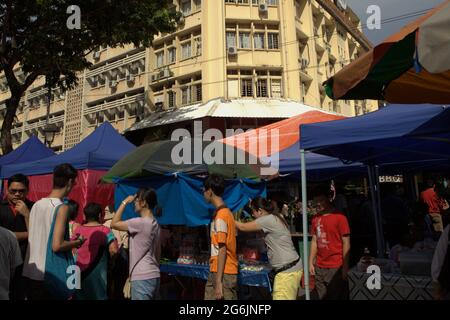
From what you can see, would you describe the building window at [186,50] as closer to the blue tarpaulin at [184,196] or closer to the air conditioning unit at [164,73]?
the air conditioning unit at [164,73]

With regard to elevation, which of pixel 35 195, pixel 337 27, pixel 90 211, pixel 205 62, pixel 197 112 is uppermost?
pixel 337 27

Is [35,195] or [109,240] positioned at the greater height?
[35,195]

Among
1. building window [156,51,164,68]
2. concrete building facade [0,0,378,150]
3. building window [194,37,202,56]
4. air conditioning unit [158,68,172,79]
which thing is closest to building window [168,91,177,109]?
concrete building facade [0,0,378,150]

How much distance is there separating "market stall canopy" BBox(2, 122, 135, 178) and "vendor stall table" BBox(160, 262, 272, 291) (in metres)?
3.46

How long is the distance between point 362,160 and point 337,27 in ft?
83.8

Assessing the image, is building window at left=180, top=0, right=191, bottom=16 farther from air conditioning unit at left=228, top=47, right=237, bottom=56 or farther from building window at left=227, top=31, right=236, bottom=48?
air conditioning unit at left=228, top=47, right=237, bottom=56

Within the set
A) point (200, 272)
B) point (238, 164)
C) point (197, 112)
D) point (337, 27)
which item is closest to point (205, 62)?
point (197, 112)

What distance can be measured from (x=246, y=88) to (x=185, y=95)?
4019mm

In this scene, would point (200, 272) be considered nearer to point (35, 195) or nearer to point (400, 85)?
point (400, 85)

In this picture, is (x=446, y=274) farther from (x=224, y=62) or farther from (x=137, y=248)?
(x=224, y=62)
